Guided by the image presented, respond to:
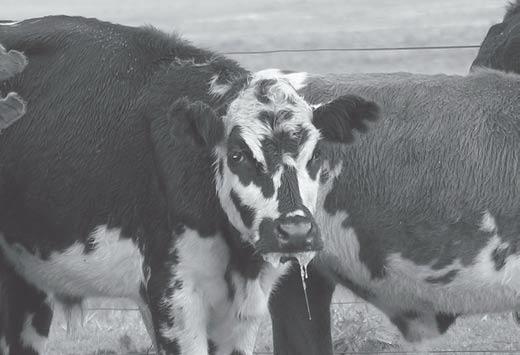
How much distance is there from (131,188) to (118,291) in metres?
0.48

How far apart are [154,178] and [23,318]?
40.8 inches

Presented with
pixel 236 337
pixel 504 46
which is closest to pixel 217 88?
pixel 236 337

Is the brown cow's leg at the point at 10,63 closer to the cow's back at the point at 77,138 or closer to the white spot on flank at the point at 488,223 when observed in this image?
the cow's back at the point at 77,138

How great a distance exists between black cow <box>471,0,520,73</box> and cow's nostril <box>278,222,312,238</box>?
204 cm

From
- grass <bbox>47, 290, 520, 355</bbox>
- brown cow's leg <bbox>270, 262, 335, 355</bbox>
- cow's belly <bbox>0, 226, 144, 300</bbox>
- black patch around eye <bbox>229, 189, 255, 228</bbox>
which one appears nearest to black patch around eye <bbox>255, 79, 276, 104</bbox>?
black patch around eye <bbox>229, 189, 255, 228</bbox>

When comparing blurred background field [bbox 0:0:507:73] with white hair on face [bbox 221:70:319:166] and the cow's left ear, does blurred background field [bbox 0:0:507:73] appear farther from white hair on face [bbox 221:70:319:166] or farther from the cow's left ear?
white hair on face [bbox 221:70:319:166]

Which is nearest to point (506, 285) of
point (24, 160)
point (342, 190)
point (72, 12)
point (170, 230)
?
point (342, 190)

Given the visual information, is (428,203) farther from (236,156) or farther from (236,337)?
(236,156)

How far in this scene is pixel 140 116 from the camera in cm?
538

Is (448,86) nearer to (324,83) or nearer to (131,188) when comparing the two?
(324,83)

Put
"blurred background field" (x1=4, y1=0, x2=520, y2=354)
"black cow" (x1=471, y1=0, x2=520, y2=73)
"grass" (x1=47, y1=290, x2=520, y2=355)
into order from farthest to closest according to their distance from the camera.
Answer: "blurred background field" (x1=4, y1=0, x2=520, y2=354), "grass" (x1=47, y1=290, x2=520, y2=355), "black cow" (x1=471, y1=0, x2=520, y2=73)

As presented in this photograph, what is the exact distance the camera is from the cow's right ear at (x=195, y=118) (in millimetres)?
4980

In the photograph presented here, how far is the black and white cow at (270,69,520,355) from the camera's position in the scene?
228 inches

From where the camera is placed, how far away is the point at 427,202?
5.79 m
